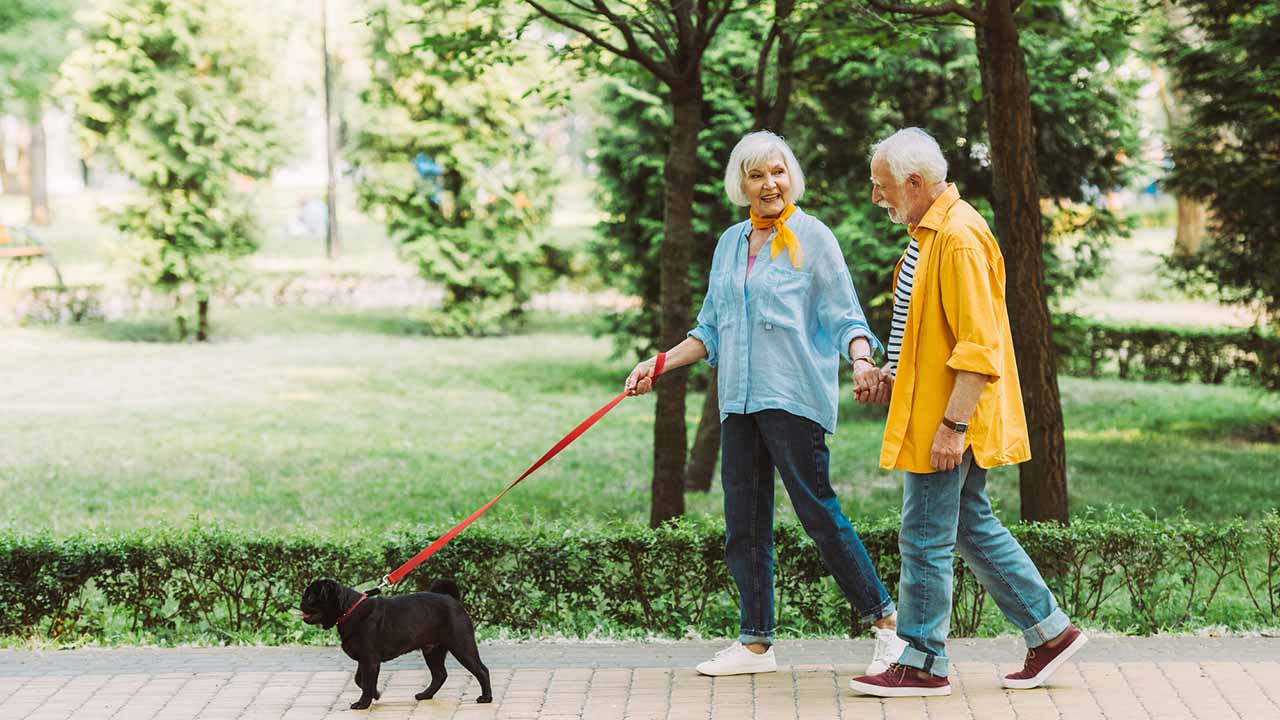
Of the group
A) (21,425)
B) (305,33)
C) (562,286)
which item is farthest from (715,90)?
(305,33)

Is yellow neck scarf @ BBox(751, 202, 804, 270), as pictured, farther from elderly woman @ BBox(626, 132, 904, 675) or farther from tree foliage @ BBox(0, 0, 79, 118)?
tree foliage @ BBox(0, 0, 79, 118)

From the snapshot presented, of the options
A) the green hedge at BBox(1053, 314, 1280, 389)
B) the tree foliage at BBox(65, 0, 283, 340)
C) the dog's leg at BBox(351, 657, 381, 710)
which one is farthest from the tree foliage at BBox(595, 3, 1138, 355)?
the dog's leg at BBox(351, 657, 381, 710)

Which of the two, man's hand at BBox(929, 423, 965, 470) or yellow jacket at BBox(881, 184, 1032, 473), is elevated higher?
yellow jacket at BBox(881, 184, 1032, 473)

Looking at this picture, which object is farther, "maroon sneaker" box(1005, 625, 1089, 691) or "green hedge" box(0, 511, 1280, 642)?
"green hedge" box(0, 511, 1280, 642)

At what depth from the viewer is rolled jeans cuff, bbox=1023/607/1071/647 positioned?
430 centimetres

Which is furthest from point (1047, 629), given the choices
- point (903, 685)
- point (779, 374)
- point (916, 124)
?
point (916, 124)

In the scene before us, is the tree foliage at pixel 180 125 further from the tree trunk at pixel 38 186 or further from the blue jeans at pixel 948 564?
the tree trunk at pixel 38 186

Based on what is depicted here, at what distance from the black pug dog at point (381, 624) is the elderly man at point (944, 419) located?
1349 mm

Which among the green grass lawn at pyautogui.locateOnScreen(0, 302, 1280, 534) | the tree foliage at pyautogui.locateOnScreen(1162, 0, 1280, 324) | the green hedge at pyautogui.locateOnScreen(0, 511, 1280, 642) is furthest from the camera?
the tree foliage at pyautogui.locateOnScreen(1162, 0, 1280, 324)

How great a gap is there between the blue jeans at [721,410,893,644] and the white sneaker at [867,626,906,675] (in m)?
0.08

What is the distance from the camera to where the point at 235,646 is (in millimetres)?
5203

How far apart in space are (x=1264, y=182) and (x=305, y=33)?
4641 cm

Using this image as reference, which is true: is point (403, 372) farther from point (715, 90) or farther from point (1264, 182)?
point (1264, 182)

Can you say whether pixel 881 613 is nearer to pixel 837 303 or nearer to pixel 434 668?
pixel 837 303
